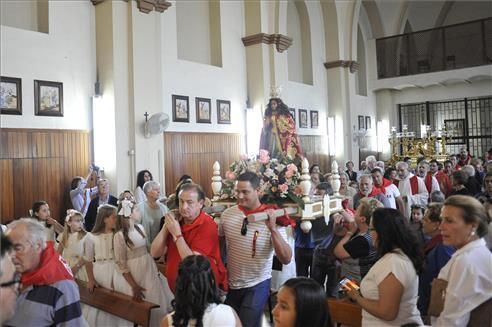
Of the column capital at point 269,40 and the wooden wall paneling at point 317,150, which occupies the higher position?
the column capital at point 269,40

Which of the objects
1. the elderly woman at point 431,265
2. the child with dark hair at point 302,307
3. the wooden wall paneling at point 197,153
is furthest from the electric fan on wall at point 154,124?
the child with dark hair at point 302,307

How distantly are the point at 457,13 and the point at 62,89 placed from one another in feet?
55.4

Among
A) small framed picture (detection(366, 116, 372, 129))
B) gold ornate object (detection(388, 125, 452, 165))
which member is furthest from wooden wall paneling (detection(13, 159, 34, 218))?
small framed picture (detection(366, 116, 372, 129))

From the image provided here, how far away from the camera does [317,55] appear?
1543 centimetres

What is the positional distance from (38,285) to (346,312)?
2.18 m

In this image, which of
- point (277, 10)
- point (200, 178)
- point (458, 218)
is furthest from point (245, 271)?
point (277, 10)

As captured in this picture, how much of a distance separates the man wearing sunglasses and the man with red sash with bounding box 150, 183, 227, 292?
1197mm

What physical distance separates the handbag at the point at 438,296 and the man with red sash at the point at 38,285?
192 cm

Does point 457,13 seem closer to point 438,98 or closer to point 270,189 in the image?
point 438,98

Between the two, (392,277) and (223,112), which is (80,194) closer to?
(223,112)

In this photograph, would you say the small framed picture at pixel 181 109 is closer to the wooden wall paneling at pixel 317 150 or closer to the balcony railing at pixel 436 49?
the wooden wall paneling at pixel 317 150

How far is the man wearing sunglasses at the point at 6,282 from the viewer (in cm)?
180

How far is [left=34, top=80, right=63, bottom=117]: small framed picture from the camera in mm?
7855

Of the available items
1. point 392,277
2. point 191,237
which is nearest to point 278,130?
point 191,237
